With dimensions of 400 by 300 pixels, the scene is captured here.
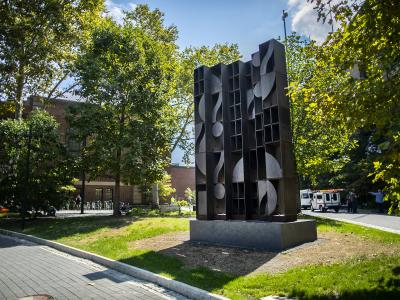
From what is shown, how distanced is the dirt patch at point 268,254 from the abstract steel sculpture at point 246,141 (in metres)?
1.51

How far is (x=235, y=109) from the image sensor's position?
14.1 m

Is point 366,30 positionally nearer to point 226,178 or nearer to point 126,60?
point 226,178

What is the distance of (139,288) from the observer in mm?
7859

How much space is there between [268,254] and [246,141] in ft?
15.8

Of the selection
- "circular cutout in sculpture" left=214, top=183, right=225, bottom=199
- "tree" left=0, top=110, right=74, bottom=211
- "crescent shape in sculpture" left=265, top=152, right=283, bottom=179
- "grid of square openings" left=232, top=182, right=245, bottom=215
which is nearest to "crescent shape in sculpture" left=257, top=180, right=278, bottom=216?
"crescent shape in sculpture" left=265, top=152, right=283, bottom=179

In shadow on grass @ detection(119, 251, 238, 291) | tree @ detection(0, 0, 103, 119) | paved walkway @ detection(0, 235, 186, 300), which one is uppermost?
tree @ detection(0, 0, 103, 119)

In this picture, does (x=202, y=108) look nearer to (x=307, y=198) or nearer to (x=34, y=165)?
(x=34, y=165)

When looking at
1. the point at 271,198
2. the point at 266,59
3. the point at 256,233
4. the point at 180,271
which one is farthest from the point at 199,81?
the point at 180,271

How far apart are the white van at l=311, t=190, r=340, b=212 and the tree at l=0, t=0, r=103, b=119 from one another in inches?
1075

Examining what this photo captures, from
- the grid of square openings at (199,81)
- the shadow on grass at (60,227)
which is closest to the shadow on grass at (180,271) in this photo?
the shadow on grass at (60,227)

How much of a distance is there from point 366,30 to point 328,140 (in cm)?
1806

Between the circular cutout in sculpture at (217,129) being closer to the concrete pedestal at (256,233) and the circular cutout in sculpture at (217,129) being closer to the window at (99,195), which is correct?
the concrete pedestal at (256,233)

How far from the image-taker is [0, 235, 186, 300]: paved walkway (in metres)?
7.22

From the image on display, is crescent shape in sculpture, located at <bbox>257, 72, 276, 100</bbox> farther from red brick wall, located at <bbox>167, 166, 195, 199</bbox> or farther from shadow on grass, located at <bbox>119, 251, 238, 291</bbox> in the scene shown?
red brick wall, located at <bbox>167, 166, 195, 199</bbox>
